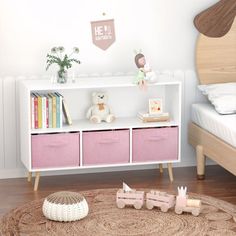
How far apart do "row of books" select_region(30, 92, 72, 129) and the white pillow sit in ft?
3.36

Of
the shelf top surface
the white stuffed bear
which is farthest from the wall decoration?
the white stuffed bear

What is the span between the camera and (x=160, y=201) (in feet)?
13.6

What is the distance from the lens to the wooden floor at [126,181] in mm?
4621

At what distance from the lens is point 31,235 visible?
379 centimetres

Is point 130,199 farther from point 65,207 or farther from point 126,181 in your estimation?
point 126,181

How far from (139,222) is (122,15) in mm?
1631

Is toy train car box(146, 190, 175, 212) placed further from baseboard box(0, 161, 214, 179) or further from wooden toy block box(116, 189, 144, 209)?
baseboard box(0, 161, 214, 179)

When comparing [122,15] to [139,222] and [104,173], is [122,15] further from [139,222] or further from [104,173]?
[139,222]

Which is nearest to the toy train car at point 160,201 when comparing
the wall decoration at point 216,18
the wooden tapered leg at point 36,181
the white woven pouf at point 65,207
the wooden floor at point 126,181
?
the white woven pouf at point 65,207

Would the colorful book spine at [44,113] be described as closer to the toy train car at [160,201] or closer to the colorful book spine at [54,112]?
the colorful book spine at [54,112]

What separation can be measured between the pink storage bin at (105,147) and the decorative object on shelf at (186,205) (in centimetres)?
81

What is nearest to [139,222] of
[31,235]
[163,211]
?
[163,211]

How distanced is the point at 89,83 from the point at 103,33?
16.7 inches

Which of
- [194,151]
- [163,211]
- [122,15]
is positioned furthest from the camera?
[194,151]
